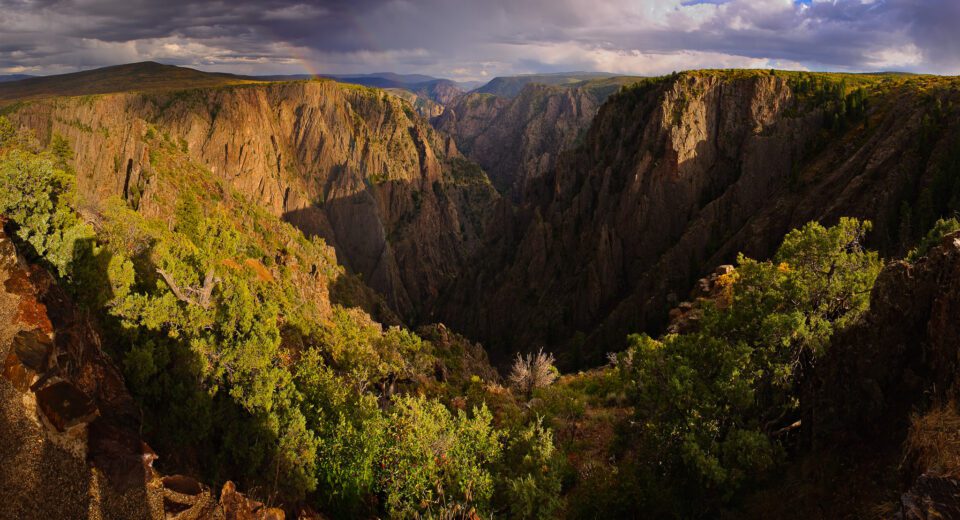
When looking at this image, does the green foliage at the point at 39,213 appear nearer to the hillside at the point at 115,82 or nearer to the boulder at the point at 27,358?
the boulder at the point at 27,358

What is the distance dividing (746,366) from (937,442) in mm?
7315

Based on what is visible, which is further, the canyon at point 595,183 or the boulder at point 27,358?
the canyon at point 595,183

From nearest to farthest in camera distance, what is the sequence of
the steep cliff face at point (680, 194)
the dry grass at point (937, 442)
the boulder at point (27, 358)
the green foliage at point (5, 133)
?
the dry grass at point (937, 442)
the boulder at point (27, 358)
the green foliage at point (5, 133)
the steep cliff face at point (680, 194)

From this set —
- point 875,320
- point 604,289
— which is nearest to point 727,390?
point 875,320

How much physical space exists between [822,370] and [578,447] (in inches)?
566

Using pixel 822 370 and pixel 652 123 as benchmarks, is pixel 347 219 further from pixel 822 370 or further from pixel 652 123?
pixel 822 370

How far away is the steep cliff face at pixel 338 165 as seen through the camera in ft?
387

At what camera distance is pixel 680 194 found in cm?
8062

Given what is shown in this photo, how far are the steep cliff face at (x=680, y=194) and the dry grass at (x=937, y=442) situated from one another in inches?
1841

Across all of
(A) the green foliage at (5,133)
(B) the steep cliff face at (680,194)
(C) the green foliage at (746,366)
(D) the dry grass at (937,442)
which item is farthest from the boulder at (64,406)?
(B) the steep cliff face at (680,194)

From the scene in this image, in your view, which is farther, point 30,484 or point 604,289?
point 604,289

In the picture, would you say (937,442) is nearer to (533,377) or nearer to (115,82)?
(533,377)

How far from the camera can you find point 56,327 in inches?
463

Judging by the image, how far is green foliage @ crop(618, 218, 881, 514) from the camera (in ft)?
51.4
